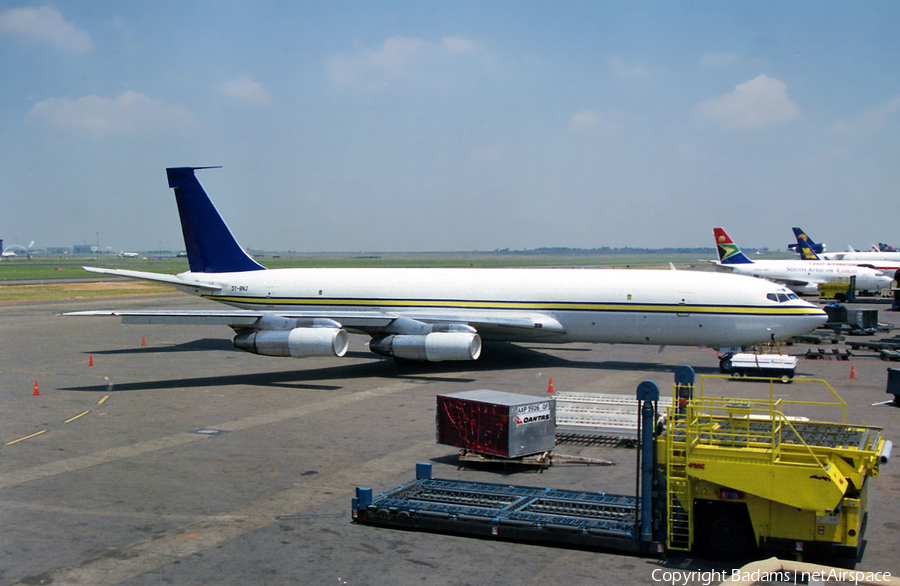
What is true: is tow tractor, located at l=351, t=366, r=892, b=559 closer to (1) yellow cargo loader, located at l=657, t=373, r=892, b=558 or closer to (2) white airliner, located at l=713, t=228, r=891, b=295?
(1) yellow cargo loader, located at l=657, t=373, r=892, b=558

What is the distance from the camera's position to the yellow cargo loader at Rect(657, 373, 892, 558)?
10523 millimetres

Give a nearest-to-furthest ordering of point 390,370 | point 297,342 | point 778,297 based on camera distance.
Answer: point 297,342 → point 778,297 → point 390,370

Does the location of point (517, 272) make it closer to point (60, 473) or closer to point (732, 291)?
point (732, 291)

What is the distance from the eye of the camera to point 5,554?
11719 mm

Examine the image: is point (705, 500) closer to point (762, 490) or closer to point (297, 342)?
point (762, 490)

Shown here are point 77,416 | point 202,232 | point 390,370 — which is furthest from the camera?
point 202,232

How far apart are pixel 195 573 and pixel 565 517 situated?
5710 millimetres

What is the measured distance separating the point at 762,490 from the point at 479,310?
2165 cm

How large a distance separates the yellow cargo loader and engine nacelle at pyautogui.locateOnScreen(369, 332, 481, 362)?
16.5 meters

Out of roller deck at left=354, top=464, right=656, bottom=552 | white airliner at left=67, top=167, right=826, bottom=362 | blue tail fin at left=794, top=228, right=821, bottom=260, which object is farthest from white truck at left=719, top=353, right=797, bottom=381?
blue tail fin at left=794, top=228, right=821, bottom=260

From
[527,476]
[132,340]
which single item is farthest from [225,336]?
[527,476]

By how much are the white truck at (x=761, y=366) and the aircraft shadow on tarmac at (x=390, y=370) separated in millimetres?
1687

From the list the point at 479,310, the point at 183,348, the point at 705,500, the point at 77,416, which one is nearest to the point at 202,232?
the point at 183,348

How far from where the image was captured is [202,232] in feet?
120
